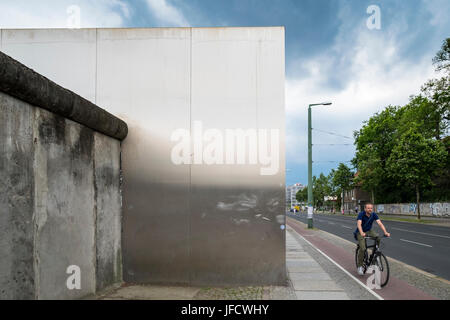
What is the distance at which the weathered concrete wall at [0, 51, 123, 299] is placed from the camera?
12.5 ft

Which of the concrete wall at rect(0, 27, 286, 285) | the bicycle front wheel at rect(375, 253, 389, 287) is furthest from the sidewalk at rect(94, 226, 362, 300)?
the bicycle front wheel at rect(375, 253, 389, 287)

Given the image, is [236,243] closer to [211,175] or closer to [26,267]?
[211,175]

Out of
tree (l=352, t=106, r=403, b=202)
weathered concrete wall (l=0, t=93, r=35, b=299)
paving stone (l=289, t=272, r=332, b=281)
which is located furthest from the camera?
tree (l=352, t=106, r=403, b=202)

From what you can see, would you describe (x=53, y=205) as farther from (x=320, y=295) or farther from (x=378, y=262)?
(x=378, y=262)

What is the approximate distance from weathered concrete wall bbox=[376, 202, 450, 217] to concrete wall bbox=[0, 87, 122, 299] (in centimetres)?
4170

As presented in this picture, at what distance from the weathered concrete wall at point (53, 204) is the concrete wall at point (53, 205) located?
0.04 feet

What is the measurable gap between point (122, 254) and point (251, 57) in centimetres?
484

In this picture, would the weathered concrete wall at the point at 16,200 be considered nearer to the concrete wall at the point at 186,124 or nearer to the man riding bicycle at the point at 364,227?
the concrete wall at the point at 186,124

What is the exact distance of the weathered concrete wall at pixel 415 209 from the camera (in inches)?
1472

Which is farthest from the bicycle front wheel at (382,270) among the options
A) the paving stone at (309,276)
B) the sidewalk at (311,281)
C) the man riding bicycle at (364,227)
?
the paving stone at (309,276)

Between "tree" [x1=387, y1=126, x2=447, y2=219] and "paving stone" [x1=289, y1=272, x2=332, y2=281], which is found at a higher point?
"tree" [x1=387, y1=126, x2=447, y2=219]

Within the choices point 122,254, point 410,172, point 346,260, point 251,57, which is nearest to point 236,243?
point 122,254

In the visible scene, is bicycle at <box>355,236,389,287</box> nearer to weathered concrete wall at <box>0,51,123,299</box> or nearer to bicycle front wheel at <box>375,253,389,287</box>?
bicycle front wheel at <box>375,253,389,287</box>
